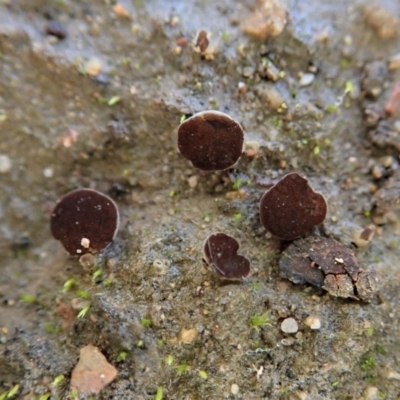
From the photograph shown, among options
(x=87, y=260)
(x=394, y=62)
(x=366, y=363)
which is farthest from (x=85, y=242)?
(x=394, y=62)

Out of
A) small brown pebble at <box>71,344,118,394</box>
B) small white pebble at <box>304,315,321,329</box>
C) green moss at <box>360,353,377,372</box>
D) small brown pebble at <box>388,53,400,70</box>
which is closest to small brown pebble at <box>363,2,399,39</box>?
small brown pebble at <box>388,53,400,70</box>

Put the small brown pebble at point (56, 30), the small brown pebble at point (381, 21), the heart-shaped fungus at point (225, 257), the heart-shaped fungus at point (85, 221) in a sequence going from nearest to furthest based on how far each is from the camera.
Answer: the heart-shaped fungus at point (225, 257) → the heart-shaped fungus at point (85, 221) → the small brown pebble at point (56, 30) → the small brown pebble at point (381, 21)

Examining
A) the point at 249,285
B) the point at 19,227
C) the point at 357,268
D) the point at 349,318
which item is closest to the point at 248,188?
the point at 249,285

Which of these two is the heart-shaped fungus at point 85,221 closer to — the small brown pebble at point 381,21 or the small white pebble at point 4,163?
the small white pebble at point 4,163

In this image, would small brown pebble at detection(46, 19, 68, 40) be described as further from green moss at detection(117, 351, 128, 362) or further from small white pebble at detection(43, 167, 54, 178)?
green moss at detection(117, 351, 128, 362)

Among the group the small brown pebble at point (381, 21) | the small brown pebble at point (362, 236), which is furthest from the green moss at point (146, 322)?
the small brown pebble at point (381, 21)

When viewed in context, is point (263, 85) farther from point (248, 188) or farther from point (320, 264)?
point (320, 264)
